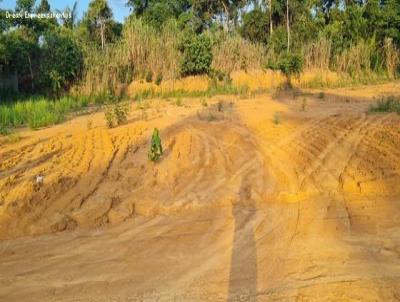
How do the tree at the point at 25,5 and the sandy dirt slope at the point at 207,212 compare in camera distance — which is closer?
the sandy dirt slope at the point at 207,212

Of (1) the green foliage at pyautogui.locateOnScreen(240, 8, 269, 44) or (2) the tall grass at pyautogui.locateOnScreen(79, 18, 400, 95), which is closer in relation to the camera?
(2) the tall grass at pyautogui.locateOnScreen(79, 18, 400, 95)

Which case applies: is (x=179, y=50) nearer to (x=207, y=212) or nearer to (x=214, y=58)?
(x=214, y=58)

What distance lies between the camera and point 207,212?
5.48m

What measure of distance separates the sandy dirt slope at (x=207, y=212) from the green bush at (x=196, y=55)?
899 cm

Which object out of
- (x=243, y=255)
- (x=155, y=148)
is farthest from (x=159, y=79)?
(x=243, y=255)

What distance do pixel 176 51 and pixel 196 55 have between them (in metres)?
0.87

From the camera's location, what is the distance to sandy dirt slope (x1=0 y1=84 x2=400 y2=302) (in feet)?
12.7

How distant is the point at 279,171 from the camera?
654cm

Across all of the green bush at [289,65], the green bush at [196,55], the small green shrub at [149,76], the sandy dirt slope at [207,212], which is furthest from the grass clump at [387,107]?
the small green shrub at [149,76]

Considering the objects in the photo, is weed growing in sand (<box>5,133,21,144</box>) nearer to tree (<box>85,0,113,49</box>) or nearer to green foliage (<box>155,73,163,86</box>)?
green foliage (<box>155,73,163,86</box>)

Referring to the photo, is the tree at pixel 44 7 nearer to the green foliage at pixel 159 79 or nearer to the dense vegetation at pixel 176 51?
the dense vegetation at pixel 176 51

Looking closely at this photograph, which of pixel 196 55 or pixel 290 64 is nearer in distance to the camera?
pixel 196 55

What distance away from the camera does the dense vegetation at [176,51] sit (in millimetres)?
17047

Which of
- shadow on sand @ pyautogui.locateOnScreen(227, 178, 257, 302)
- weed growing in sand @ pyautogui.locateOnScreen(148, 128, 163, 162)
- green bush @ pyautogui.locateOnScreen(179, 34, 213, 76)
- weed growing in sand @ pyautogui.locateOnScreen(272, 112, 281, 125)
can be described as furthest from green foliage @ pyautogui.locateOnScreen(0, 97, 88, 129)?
green bush @ pyautogui.locateOnScreen(179, 34, 213, 76)
